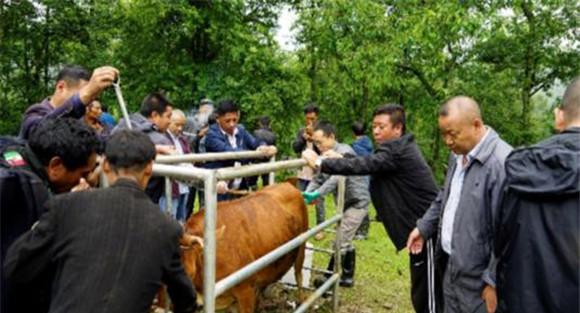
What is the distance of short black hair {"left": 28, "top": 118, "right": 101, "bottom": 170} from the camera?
1989mm

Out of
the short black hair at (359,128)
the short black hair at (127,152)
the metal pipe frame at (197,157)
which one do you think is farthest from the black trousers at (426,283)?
the short black hair at (359,128)

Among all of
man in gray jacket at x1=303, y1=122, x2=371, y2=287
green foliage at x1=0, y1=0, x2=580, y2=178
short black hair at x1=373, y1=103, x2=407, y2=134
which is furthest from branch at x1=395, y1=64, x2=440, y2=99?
short black hair at x1=373, y1=103, x2=407, y2=134

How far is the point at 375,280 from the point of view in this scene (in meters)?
5.81

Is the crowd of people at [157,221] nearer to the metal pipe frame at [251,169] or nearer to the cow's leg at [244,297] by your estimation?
the metal pipe frame at [251,169]

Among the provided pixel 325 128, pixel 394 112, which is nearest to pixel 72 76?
pixel 394 112

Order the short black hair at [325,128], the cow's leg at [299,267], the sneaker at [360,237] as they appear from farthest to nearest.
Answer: the sneaker at [360,237] < the short black hair at [325,128] < the cow's leg at [299,267]

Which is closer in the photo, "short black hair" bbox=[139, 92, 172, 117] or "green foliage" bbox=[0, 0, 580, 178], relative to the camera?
"short black hair" bbox=[139, 92, 172, 117]

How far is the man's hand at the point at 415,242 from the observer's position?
3.59 metres

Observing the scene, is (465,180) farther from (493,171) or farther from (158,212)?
(158,212)

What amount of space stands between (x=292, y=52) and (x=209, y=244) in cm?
1573

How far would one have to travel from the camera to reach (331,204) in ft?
36.6

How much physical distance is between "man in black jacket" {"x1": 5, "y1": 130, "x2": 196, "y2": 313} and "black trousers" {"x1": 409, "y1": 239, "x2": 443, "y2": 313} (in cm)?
230

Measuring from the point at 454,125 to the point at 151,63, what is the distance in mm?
12630

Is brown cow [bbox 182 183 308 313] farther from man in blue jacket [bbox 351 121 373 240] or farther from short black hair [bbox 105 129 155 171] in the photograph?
man in blue jacket [bbox 351 121 373 240]
